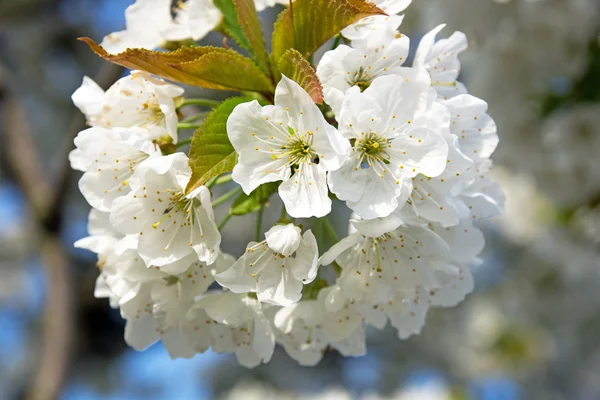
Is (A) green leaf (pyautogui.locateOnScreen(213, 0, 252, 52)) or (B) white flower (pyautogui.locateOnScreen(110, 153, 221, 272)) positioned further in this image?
(A) green leaf (pyautogui.locateOnScreen(213, 0, 252, 52))

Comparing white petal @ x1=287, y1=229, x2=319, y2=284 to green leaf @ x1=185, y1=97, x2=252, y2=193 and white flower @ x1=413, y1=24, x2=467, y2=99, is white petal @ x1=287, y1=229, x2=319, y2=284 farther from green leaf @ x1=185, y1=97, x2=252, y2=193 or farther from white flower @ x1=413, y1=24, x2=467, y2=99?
white flower @ x1=413, y1=24, x2=467, y2=99

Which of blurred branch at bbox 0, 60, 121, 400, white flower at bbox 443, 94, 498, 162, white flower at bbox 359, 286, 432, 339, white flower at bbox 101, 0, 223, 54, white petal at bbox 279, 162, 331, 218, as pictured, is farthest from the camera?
blurred branch at bbox 0, 60, 121, 400

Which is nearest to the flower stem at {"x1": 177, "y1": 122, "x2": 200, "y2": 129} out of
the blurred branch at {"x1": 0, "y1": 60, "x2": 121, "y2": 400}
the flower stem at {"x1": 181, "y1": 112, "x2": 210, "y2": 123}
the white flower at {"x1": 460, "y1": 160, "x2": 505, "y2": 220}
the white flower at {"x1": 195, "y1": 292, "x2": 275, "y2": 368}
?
the flower stem at {"x1": 181, "y1": 112, "x2": 210, "y2": 123}

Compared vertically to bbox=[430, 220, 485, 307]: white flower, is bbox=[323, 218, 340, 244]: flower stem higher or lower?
higher

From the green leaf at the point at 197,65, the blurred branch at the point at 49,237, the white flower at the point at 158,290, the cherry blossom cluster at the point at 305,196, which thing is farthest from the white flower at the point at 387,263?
the blurred branch at the point at 49,237

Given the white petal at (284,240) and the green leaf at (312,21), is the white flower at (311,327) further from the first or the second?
the green leaf at (312,21)

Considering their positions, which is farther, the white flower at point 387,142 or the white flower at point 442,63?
the white flower at point 442,63

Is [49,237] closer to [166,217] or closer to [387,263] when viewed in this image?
[166,217]

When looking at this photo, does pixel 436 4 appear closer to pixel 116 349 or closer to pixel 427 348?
pixel 427 348
